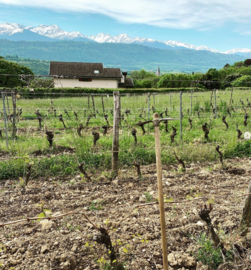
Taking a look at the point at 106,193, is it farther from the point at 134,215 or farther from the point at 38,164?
the point at 38,164

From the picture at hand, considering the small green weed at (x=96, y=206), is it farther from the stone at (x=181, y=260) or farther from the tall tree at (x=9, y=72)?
the tall tree at (x=9, y=72)

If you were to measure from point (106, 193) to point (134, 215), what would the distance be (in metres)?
0.93

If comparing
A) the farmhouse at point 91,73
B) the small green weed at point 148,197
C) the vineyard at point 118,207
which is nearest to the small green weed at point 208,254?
the vineyard at point 118,207

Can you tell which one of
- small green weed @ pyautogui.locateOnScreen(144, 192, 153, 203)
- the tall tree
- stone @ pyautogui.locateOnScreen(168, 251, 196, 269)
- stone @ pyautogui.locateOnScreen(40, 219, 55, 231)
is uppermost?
the tall tree

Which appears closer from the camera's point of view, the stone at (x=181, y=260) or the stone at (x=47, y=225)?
the stone at (x=181, y=260)

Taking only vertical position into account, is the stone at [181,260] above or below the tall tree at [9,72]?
below

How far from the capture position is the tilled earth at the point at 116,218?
2500 mm

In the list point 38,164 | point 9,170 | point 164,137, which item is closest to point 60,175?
point 38,164

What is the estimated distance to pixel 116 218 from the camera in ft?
10.6

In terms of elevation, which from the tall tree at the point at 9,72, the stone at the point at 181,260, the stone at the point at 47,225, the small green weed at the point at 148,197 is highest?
the tall tree at the point at 9,72

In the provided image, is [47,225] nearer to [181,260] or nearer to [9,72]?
[181,260]

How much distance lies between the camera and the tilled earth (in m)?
2.50

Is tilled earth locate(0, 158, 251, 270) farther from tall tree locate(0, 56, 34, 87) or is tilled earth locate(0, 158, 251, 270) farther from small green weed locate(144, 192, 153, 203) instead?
tall tree locate(0, 56, 34, 87)

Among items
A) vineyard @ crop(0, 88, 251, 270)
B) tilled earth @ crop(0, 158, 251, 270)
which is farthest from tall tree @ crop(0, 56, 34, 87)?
tilled earth @ crop(0, 158, 251, 270)
